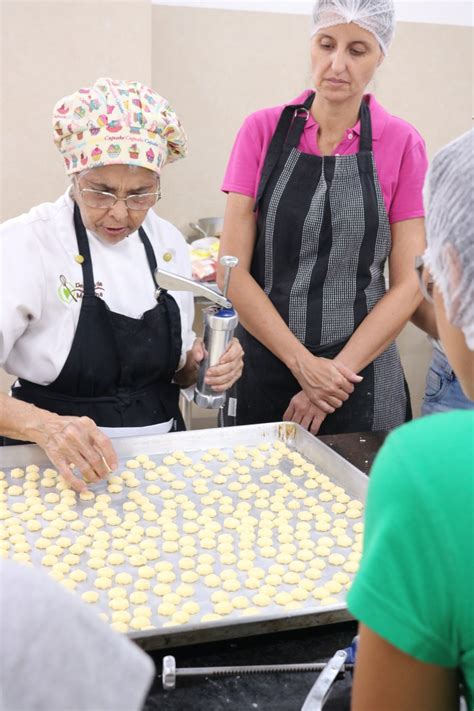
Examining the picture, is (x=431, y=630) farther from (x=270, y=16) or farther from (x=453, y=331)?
(x=270, y=16)

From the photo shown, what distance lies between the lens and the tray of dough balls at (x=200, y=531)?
50.6 inches

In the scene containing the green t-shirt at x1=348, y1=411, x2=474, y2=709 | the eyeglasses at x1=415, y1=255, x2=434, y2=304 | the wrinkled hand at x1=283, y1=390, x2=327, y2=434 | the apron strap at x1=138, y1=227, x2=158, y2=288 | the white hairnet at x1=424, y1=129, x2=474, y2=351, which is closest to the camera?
the green t-shirt at x1=348, y1=411, x2=474, y2=709

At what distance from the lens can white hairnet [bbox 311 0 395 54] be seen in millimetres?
1991

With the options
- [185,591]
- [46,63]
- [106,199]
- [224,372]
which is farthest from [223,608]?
[46,63]

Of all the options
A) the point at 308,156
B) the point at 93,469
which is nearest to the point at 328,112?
the point at 308,156

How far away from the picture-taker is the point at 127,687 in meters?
0.51

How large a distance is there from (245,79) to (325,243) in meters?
2.24

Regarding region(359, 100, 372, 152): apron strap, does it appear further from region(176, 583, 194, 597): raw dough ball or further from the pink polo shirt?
region(176, 583, 194, 597): raw dough ball

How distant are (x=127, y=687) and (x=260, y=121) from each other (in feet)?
6.47

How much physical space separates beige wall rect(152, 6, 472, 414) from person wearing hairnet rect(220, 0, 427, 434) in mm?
1914

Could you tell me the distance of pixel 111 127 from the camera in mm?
1706

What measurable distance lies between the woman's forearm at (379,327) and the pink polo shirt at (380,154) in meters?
0.23

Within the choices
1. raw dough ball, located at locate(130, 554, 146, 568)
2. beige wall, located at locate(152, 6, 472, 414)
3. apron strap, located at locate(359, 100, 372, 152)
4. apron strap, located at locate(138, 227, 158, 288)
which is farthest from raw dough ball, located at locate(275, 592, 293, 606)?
beige wall, located at locate(152, 6, 472, 414)

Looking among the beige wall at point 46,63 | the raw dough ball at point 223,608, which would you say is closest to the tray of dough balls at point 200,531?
the raw dough ball at point 223,608
